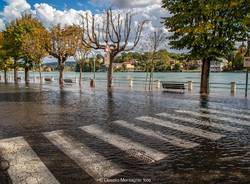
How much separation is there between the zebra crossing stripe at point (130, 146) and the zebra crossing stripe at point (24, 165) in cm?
193

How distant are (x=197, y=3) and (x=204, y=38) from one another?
2.47 meters

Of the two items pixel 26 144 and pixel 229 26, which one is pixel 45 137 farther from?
pixel 229 26

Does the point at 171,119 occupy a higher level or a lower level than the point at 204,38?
lower

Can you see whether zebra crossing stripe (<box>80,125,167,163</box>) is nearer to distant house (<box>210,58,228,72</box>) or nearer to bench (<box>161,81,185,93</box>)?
distant house (<box>210,58,228,72</box>)

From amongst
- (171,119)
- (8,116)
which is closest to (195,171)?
(171,119)

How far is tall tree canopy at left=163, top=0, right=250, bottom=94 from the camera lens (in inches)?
854

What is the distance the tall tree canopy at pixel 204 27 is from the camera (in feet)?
71.2

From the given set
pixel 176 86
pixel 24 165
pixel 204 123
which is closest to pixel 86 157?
pixel 24 165

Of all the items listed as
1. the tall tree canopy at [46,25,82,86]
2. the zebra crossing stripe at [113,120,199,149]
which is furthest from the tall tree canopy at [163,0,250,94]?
the tall tree canopy at [46,25,82,86]

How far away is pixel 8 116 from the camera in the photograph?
42.7 feet

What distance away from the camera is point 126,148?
7562 millimetres

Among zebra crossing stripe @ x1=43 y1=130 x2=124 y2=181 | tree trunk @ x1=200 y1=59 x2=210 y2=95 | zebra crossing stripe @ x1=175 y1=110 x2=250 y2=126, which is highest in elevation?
tree trunk @ x1=200 y1=59 x2=210 y2=95

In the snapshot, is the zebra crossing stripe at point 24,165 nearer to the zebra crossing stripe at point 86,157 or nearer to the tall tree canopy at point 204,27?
the zebra crossing stripe at point 86,157

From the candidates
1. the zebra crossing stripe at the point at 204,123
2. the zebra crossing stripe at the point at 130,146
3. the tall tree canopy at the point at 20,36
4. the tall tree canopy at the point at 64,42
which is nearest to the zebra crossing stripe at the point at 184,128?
the zebra crossing stripe at the point at 204,123
